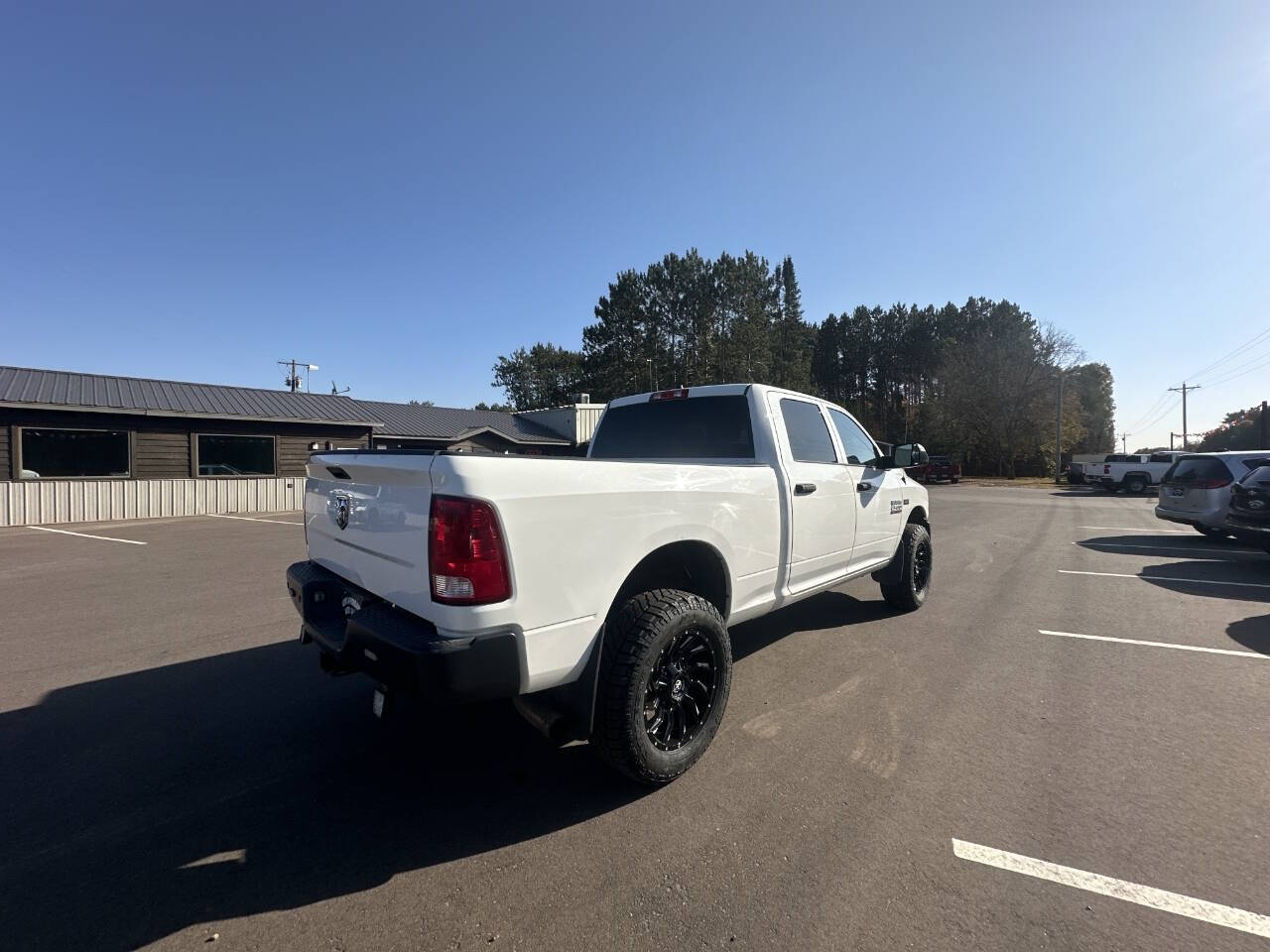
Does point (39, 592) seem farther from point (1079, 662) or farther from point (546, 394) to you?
point (546, 394)

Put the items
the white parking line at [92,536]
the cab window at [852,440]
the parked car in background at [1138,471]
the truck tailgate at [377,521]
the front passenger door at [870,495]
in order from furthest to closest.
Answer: the parked car in background at [1138,471] → the white parking line at [92,536] → the cab window at [852,440] → the front passenger door at [870,495] → the truck tailgate at [377,521]

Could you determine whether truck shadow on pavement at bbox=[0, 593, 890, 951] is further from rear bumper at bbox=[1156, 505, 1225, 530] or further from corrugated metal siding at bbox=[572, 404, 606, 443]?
corrugated metal siding at bbox=[572, 404, 606, 443]

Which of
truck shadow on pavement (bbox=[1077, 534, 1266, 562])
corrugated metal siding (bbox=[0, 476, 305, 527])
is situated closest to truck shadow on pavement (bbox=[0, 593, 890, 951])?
truck shadow on pavement (bbox=[1077, 534, 1266, 562])

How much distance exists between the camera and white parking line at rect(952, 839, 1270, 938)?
6.49 feet

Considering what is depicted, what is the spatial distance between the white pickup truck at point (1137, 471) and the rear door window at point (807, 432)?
93.5ft

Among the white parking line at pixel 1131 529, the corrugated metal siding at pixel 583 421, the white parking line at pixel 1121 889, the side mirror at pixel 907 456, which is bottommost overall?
the white parking line at pixel 1121 889

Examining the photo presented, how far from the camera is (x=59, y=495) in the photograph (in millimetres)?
14852

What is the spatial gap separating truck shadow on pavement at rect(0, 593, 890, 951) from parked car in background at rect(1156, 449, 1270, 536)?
1221cm

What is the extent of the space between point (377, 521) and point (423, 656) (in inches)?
29.9

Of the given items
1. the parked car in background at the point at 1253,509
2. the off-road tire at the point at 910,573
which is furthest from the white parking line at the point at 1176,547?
the off-road tire at the point at 910,573

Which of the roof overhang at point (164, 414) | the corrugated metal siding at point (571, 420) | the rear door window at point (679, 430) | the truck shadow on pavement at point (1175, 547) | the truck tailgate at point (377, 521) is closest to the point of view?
the truck tailgate at point (377, 521)

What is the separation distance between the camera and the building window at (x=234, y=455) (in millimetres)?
17641

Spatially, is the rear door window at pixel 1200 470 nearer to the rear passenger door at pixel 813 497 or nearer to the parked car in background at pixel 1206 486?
the parked car in background at pixel 1206 486

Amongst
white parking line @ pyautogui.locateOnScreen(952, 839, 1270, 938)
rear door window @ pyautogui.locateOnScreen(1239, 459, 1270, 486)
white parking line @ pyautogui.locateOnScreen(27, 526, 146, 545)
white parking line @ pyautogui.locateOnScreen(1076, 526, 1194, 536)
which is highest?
rear door window @ pyautogui.locateOnScreen(1239, 459, 1270, 486)
